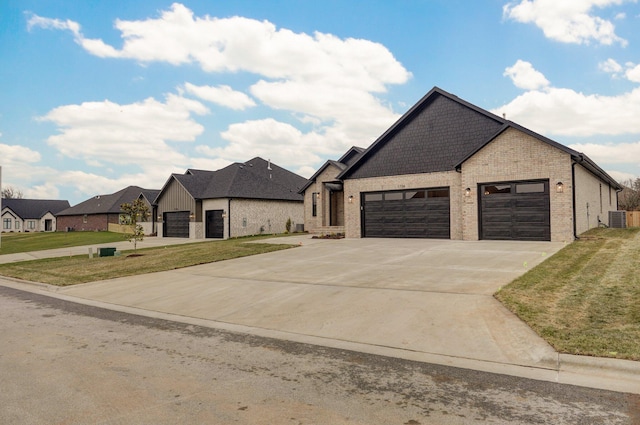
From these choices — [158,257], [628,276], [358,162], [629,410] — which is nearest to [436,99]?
[358,162]

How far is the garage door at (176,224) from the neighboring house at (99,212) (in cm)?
1669

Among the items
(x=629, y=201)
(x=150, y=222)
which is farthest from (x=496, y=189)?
(x=629, y=201)

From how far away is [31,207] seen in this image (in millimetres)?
77062

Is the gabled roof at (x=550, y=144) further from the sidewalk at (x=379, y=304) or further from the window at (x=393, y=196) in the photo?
the sidewalk at (x=379, y=304)

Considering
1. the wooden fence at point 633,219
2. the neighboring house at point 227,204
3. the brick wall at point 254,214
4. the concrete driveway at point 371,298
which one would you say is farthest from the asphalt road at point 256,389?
the wooden fence at point 633,219

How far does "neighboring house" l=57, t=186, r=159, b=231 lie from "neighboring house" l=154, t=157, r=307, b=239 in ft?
58.4

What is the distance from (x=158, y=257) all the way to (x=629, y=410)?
1914 centimetres

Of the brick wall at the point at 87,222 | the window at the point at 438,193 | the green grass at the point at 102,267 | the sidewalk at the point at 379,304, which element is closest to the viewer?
the sidewalk at the point at 379,304

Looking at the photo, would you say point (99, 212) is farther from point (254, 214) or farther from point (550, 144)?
point (550, 144)

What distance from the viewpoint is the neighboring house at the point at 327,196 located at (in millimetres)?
32281

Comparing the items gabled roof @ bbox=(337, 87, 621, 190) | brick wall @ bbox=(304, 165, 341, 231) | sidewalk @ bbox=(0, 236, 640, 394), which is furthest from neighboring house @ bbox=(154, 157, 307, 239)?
sidewalk @ bbox=(0, 236, 640, 394)

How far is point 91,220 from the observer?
59.8 meters

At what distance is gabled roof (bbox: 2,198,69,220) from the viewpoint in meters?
74.8

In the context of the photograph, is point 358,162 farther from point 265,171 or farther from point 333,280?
point 265,171
